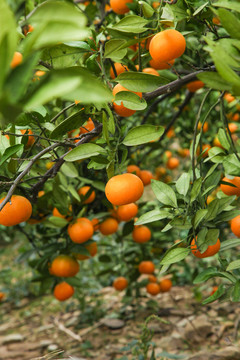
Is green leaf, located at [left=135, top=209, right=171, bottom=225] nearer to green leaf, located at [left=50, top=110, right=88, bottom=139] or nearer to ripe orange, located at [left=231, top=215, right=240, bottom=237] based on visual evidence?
ripe orange, located at [left=231, top=215, right=240, bottom=237]

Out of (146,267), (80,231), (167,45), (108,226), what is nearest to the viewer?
(167,45)

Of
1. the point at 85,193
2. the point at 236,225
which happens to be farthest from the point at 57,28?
the point at 85,193

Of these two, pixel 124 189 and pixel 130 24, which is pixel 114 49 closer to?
pixel 130 24

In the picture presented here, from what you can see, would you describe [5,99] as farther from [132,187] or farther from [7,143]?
[7,143]

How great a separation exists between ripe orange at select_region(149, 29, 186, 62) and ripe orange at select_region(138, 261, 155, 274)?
52.8 inches

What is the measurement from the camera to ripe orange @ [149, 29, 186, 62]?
2.59ft

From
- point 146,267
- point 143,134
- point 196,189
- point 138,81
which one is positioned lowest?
point 146,267

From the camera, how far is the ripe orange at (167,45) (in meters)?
Answer: 0.79

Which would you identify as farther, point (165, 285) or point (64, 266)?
point (165, 285)

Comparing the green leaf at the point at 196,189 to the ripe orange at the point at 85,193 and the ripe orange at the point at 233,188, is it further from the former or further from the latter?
the ripe orange at the point at 85,193

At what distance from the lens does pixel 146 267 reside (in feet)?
6.28

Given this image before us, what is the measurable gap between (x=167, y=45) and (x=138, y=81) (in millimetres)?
107

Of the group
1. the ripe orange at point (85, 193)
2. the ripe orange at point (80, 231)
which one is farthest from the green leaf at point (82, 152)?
the ripe orange at point (85, 193)

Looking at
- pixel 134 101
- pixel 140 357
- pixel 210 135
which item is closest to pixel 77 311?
pixel 140 357
